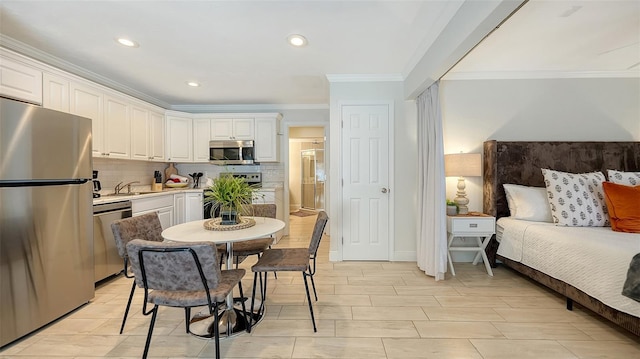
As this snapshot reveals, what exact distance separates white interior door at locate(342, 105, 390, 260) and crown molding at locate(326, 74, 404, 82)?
13.2 inches

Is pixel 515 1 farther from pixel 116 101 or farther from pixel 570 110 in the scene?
pixel 116 101

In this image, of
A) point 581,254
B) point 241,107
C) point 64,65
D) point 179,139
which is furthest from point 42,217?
point 581,254

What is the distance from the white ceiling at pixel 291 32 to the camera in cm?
196

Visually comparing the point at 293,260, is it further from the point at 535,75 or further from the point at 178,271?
the point at 535,75

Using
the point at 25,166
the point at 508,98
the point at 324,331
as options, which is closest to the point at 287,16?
the point at 25,166

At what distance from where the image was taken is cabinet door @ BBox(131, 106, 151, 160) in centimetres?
357

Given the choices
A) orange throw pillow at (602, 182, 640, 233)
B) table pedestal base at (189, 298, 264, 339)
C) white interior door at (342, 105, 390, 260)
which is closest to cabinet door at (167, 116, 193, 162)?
white interior door at (342, 105, 390, 260)

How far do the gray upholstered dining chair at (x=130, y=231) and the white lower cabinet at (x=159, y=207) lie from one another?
100 centimetres

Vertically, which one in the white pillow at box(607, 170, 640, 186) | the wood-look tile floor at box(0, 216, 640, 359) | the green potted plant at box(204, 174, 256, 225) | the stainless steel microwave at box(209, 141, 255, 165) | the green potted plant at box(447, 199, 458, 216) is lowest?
the wood-look tile floor at box(0, 216, 640, 359)

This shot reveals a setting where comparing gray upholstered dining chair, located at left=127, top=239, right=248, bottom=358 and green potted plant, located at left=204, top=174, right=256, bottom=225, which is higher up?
green potted plant, located at left=204, top=174, right=256, bottom=225

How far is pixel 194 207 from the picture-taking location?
411cm

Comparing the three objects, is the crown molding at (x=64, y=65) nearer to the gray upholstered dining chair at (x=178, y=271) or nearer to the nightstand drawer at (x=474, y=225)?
the gray upholstered dining chair at (x=178, y=271)

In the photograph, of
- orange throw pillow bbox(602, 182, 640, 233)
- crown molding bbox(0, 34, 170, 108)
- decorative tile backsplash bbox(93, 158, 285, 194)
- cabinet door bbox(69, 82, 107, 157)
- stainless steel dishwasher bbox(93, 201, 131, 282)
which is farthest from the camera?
decorative tile backsplash bbox(93, 158, 285, 194)

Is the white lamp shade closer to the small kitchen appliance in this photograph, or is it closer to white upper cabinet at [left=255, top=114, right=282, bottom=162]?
white upper cabinet at [left=255, top=114, right=282, bottom=162]
